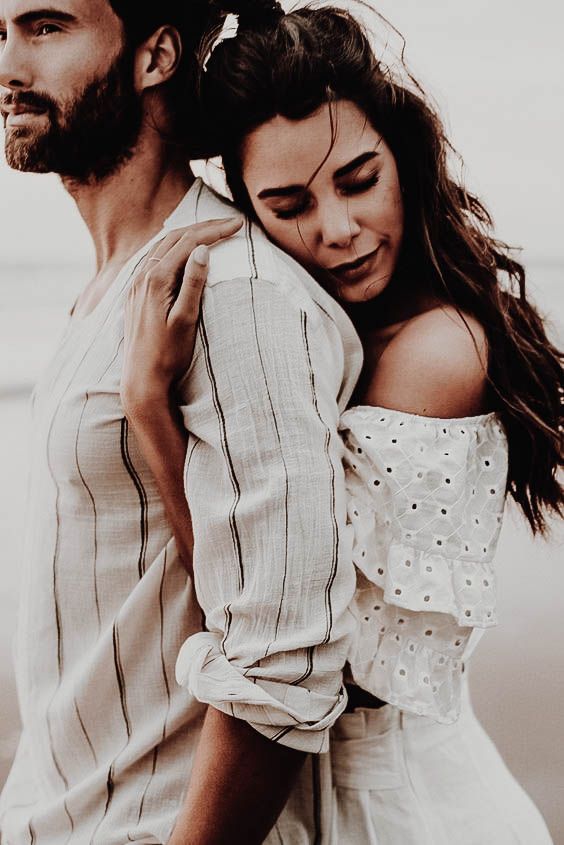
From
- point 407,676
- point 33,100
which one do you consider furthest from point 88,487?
point 33,100

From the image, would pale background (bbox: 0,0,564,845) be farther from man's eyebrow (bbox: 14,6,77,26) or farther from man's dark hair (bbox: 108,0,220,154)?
man's eyebrow (bbox: 14,6,77,26)

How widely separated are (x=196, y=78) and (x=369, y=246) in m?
0.28

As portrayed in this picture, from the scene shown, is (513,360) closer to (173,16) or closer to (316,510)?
(316,510)

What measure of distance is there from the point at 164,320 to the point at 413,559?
0.33m

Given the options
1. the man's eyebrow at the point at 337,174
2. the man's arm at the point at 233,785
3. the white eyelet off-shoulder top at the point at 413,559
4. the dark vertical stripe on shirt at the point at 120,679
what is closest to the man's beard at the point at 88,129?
the man's eyebrow at the point at 337,174

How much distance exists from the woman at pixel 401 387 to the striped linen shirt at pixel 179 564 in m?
0.06

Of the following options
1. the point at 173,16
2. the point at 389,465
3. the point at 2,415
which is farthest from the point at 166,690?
the point at 2,415

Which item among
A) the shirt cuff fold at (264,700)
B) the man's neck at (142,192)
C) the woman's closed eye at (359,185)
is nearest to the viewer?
the shirt cuff fold at (264,700)

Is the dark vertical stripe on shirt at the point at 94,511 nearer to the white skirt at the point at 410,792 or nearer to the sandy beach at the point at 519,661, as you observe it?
the white skirt at the point at 410,792

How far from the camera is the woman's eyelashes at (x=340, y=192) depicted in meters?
1.11

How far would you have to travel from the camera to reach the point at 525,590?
114 inches

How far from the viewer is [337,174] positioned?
110cm

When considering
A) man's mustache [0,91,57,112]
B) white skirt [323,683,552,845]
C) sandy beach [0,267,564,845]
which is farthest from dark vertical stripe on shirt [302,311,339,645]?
sandy beach [0,267,564,845]

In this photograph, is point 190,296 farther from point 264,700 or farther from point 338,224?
point 264,700
